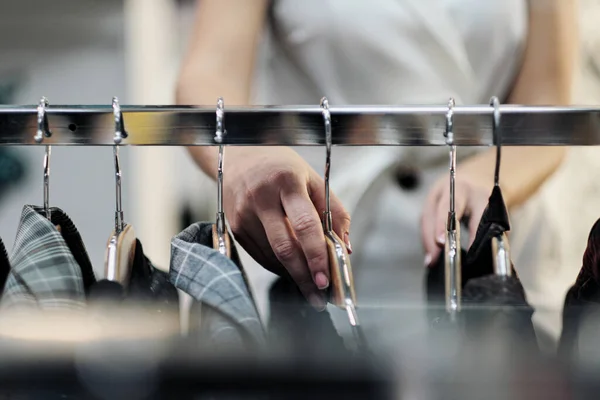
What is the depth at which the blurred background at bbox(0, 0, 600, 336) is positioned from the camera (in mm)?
793

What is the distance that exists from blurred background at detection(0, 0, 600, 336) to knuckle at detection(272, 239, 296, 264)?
42 centimetres

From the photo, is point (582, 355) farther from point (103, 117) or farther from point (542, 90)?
point (542, 90)

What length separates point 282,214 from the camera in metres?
0.40

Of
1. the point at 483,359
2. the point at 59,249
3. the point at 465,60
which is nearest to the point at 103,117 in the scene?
the point at 59,249

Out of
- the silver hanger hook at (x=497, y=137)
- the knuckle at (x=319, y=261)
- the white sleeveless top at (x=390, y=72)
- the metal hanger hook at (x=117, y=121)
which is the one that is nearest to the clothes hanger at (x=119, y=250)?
the metal hanger hook at (x=117, y=121)

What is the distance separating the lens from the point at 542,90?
0.65 m

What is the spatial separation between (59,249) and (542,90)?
51 centimetres

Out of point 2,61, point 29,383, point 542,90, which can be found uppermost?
point 2,61

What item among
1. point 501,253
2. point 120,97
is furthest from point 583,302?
point 120,97

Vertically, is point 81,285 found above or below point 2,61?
below

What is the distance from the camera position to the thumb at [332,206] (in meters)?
0.42

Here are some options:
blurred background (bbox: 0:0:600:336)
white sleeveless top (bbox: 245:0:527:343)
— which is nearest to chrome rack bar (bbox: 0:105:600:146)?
white sleeveless top (bbox: 245:0:527:343)

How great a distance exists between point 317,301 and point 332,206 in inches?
2.9

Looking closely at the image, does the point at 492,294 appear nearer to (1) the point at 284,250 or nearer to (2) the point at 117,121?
(1) the point at 284,250
